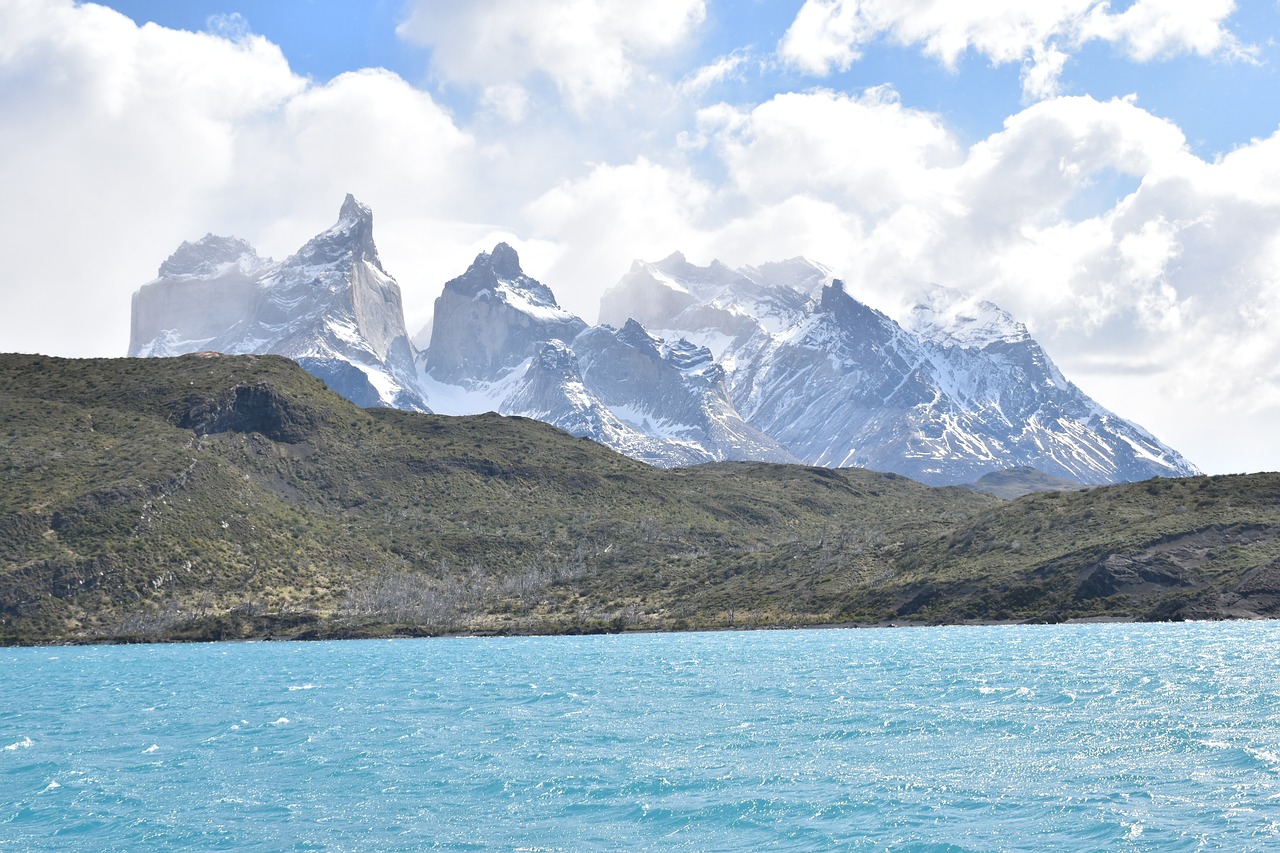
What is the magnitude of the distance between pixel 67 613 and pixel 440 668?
83521 millimetres

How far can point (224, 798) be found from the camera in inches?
1817

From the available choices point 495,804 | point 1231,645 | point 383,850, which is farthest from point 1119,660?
point 383,850

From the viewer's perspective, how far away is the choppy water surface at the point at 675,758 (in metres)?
38.4

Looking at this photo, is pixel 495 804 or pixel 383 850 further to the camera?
pixel 495 804

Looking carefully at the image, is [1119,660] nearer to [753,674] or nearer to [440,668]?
[753,674]

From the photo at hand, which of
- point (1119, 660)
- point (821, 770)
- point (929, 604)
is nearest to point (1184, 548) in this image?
point (929, 604)

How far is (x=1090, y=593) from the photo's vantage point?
17050 centimetres

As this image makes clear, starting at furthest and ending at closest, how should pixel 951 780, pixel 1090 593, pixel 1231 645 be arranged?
1. pixel 1090 593
2. pixel 1231 645
3. pixel 951 780

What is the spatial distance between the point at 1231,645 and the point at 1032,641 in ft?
73.8

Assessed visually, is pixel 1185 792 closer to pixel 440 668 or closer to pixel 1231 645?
pixel 1231 645

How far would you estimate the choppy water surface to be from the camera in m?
38.4

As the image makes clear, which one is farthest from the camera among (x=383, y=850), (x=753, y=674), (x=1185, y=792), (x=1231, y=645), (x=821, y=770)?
(x=1231, y=645)

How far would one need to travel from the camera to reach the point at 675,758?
171 feet

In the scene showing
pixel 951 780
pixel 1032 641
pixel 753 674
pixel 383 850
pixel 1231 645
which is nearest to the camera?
pixel 383 850
